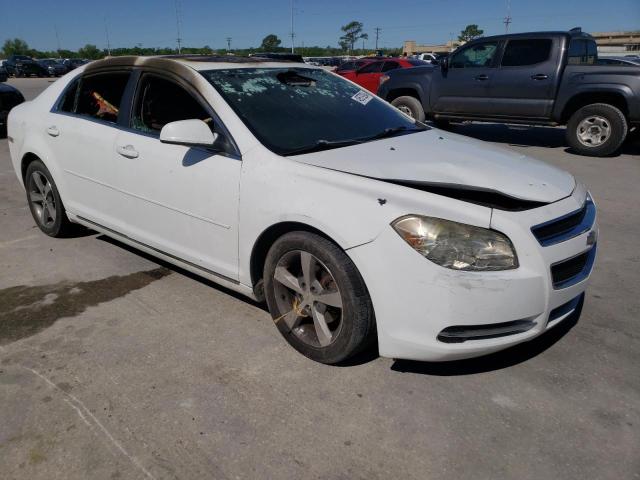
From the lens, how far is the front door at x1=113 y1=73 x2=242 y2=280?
304cm

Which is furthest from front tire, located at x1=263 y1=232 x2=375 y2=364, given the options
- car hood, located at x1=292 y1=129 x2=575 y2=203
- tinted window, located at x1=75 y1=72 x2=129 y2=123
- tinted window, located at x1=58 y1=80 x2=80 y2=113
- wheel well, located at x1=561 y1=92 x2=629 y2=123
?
wheel well, located at x1=561 y1=92 x2=629 y2=123

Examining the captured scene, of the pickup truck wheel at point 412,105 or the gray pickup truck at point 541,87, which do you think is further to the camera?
the pickup truck wheel at point 412,105

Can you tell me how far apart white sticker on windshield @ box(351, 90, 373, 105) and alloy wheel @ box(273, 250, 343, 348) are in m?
1.59

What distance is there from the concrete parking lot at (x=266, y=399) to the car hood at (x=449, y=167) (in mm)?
920

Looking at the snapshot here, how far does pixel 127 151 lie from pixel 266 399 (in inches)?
78.6

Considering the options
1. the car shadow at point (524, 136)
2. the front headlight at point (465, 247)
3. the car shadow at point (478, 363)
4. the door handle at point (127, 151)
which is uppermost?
the door handle at point (127, 151)

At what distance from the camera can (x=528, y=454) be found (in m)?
2.19

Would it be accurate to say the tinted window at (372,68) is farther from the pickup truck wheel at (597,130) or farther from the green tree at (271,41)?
the green tree at (271,41)

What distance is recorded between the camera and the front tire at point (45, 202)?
4.48 metres

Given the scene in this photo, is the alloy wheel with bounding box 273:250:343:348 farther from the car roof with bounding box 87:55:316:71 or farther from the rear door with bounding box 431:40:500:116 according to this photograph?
the rear door with bounding box 431:40:500:116

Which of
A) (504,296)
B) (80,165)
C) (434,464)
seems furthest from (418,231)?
(80,165)

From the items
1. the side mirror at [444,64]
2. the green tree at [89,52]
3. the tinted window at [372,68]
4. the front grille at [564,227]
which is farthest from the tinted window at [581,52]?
the green tree at [89,52]

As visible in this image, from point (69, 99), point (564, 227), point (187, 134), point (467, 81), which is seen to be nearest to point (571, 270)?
point (564, 227)

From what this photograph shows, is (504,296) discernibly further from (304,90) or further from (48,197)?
(48,197)
